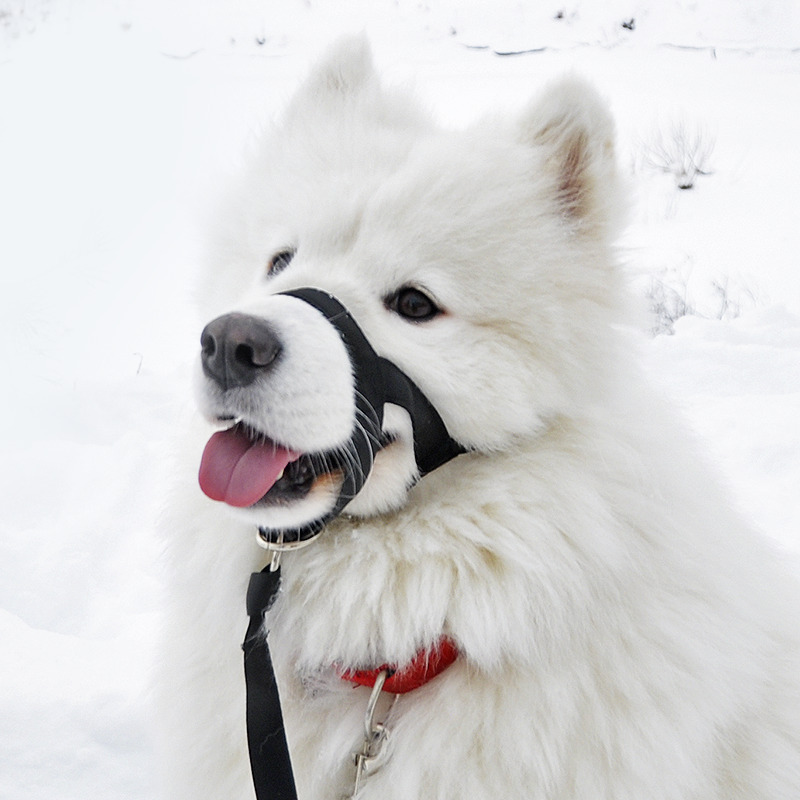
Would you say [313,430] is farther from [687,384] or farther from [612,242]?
[687,384]

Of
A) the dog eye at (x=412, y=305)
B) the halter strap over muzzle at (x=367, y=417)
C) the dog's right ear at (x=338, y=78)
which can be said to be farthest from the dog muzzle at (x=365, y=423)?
the dog's right ear at (x=338, y=78)

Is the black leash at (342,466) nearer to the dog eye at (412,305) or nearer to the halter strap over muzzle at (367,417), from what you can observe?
the halter strap over muzzle at (367,417)

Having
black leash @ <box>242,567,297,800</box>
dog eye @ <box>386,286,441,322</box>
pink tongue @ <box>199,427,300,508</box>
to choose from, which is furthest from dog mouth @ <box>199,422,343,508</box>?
dog eye @ <box>386,286,441,322</box>

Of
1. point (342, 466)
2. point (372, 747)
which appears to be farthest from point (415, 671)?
point (342, 466)

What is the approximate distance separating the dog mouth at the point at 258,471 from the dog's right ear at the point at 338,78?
131cm

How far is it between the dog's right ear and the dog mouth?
1312 millimetres

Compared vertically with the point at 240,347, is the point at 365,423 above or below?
below

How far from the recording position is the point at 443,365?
6.40 ft

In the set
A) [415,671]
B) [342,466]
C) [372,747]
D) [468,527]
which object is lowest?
[372,747]

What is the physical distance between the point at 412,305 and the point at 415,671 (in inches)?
36.5

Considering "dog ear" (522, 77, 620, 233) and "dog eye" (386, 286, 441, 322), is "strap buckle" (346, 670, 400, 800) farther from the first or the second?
"dog ear" (522, 77, 620, 233)

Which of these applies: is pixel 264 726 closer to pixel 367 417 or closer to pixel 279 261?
pixel 367 417

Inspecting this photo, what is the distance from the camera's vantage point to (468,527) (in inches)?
73.0

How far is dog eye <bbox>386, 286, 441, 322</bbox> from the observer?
202 centimetres
